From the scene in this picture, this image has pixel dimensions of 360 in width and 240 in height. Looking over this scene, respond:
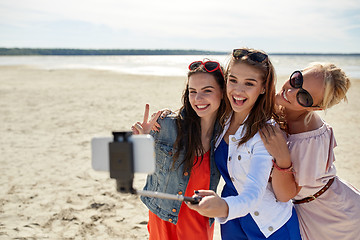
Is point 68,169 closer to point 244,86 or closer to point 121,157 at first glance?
point 244,86

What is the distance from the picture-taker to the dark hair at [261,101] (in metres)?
2.06

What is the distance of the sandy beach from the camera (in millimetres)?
4016

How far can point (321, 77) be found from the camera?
2.03 metres

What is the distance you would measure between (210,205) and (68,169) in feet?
15.9

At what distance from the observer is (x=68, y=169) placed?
5.77 metres

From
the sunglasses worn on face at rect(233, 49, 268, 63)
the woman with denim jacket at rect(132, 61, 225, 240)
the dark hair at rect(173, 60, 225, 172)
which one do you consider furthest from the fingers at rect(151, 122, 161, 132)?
the sunglasses worn on face at rect(233, 49, 268, 63)

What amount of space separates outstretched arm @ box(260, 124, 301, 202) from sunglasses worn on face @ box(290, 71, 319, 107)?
10.1 inches

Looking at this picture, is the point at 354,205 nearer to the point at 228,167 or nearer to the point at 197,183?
the point at 228,167

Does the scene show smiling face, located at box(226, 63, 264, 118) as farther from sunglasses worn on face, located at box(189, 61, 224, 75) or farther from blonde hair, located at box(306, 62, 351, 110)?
blonde hair, located at box(306, 62, 351, 110)

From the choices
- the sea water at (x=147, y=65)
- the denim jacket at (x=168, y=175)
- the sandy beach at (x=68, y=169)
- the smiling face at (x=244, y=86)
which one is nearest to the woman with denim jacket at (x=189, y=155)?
the denim jacket at (x=168, y=175)

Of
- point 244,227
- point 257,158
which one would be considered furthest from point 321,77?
point 244,227

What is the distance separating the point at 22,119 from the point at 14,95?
15.8 feet

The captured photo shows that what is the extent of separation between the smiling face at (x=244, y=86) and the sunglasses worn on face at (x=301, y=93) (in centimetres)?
25

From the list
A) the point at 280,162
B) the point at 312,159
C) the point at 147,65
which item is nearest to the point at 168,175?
the point at 280,162
